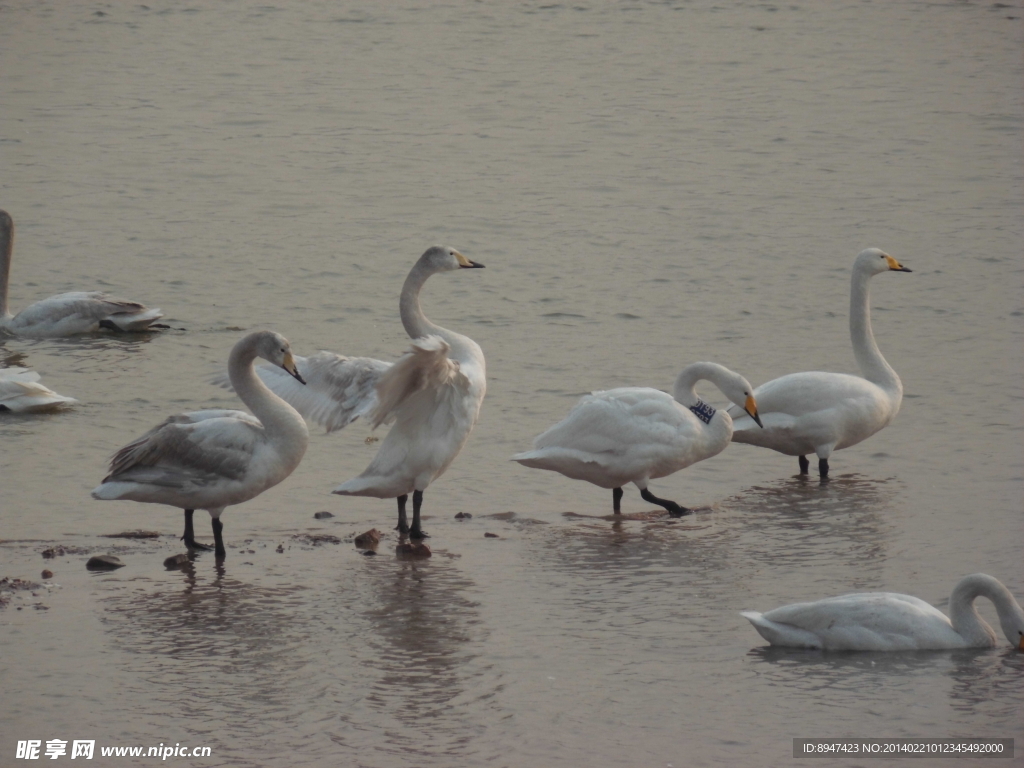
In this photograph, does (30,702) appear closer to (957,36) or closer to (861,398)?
(861,398)

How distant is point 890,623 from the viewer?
6.39 meters

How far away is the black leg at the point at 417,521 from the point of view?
8117 millimetres

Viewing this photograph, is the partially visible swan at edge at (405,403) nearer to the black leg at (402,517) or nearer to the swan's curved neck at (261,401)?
the black leg at (402,517)

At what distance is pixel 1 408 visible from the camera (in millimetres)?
10422

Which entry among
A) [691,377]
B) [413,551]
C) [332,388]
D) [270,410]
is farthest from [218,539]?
[691,377]

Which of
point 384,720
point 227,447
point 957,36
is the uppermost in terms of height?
point 957,36

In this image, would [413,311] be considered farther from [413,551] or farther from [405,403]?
[413,551]

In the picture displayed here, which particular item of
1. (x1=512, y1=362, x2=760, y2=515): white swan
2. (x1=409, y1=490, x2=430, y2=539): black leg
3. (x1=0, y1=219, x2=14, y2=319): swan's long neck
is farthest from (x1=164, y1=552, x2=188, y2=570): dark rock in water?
(x1=0, y1=219, x2=14, y2=319): swan's long neck

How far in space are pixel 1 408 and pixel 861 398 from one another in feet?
17.3

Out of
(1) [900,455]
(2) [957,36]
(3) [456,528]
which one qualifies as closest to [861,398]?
(1) [900,455]

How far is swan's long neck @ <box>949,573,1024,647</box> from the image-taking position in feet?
21.1

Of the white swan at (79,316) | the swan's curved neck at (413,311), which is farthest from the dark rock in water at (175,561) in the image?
the white swan at (79,316)

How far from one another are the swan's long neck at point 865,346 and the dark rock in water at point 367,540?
11.2ft

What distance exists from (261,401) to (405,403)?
777 millimetres
